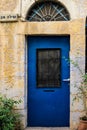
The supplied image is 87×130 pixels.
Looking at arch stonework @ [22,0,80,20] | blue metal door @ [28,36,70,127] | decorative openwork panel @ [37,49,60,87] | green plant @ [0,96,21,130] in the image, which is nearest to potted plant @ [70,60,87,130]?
blue metal door @ [28,36,70,127]

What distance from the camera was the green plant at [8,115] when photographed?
10039mm

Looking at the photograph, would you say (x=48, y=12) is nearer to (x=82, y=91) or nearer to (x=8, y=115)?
(x=82, y=91)

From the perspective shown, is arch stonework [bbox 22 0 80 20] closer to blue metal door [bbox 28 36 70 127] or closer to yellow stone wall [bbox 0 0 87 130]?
yellow stone wall [bbox 0 0 87 130]

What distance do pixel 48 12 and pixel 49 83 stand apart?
6.01 feet

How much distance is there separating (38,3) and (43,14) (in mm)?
317

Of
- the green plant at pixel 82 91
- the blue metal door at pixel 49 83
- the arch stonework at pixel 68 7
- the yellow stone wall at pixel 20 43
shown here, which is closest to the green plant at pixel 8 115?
the yellow stone wall at pixel 20 43

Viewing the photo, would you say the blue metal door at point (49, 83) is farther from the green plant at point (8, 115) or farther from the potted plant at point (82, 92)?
the green plant at point (8, 115)

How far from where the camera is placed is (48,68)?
1112 cm

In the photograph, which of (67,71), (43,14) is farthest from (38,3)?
(67,71)

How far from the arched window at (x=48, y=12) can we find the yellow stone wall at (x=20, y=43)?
206 mm

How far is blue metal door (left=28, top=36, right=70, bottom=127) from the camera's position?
11.0m

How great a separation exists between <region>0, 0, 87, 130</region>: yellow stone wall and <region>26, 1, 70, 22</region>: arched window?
8.1 inches

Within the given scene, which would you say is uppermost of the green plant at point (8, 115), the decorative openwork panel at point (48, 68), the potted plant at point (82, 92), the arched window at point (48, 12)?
the arched window at point (48, 12)

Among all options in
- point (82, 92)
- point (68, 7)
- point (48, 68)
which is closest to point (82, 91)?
point (82, 92)
